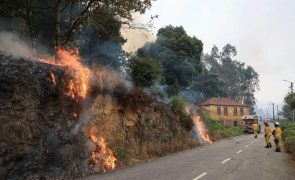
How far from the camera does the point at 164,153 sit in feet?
81.5

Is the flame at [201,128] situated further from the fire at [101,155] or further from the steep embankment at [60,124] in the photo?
the fire at [101,155]

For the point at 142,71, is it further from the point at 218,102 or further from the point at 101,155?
the point at 218,102

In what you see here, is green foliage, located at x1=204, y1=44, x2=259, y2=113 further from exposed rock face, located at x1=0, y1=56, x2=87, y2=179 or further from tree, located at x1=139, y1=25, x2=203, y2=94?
exposed rock face, located at x1=0, y1=56, x2=87, y2=179

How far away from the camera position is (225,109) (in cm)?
8594

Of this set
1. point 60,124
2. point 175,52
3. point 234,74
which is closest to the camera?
point 60,124

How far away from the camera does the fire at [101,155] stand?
1698cm

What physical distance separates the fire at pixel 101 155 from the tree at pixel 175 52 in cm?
2639

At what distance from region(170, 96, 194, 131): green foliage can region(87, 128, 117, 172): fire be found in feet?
46.8

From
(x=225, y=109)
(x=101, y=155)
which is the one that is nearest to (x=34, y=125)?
(x=101, y=155)

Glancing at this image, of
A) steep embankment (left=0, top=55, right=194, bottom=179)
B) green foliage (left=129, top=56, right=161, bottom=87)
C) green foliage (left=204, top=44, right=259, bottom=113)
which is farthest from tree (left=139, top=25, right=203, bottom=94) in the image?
green foliage (left=204, top=44, right=259, bottom=113)

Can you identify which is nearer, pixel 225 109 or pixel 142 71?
pixel 142 71

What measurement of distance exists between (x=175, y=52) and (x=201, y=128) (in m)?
10.7

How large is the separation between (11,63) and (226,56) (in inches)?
4027

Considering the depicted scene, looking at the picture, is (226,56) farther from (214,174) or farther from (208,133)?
(214,174)
